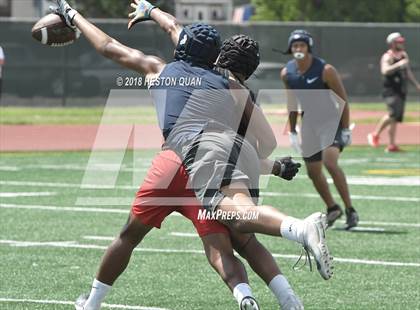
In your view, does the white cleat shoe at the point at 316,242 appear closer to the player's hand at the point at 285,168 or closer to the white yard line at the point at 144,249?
the player's hand at the point at 285,168

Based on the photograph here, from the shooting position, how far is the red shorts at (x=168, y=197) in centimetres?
671

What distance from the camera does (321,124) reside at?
12141 mm

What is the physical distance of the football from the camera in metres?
7.77

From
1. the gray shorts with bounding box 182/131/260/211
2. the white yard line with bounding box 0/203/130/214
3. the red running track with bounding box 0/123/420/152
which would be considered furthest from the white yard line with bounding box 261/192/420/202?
the gray shorts with bounding box 182/131/260/211

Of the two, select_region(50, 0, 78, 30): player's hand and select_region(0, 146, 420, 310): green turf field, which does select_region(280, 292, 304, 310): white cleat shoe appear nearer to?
select_region(0, 146, 420, 310): green turf field

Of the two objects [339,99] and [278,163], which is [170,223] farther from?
[278,163]

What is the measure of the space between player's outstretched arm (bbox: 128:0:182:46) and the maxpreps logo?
143 cm

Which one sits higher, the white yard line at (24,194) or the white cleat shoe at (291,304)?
the white cleat shoe at (291,304)

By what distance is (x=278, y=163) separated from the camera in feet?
22.8

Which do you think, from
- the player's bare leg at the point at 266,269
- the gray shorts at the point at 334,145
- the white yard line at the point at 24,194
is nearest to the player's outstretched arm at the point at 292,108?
the gray shorts at the point at 334,145

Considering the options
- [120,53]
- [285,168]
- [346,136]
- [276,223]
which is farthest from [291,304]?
[346,136]

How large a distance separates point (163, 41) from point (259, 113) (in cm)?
2384

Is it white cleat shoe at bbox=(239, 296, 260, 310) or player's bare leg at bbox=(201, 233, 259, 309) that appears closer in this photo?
white cleat shoe at bbox=(239, 296, 260, 310)

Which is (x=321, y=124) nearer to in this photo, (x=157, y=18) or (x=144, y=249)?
(x=144, y=249)
